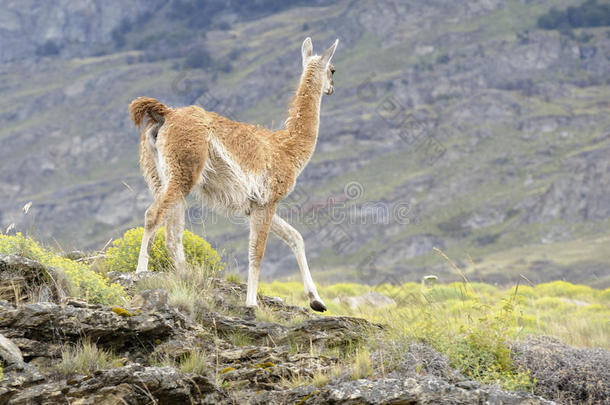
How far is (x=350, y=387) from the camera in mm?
6781

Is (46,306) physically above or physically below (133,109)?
below

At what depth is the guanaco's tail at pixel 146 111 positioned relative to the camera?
10008 mm

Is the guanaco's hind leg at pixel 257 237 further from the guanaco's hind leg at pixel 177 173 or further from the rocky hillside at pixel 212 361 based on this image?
the rocky hillside at pixel 212 361

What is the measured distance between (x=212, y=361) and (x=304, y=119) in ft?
17.0

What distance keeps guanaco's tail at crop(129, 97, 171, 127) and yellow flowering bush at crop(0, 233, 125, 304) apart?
88.1 inches

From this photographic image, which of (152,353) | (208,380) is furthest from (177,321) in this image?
(208,380)

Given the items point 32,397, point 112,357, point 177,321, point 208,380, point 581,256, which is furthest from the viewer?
point 581,256

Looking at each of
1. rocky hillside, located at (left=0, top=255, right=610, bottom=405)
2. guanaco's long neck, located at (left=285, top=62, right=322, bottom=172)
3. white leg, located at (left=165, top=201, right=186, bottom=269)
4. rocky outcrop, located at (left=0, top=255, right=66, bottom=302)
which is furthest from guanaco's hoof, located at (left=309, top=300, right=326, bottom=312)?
rocky outcrop, located at (left=0, top=255, right=66, bottom=302)

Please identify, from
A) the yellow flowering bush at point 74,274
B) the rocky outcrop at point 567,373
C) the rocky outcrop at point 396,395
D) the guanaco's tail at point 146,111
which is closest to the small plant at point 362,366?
the rocky outcrop at point 396,395

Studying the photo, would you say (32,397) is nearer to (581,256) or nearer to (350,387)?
(350,387)

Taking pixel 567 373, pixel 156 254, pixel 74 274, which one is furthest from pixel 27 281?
pixel 567 373

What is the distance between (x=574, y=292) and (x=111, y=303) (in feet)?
67.5

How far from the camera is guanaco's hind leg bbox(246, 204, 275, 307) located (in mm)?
10008

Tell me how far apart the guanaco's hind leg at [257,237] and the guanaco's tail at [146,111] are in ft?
5.93
